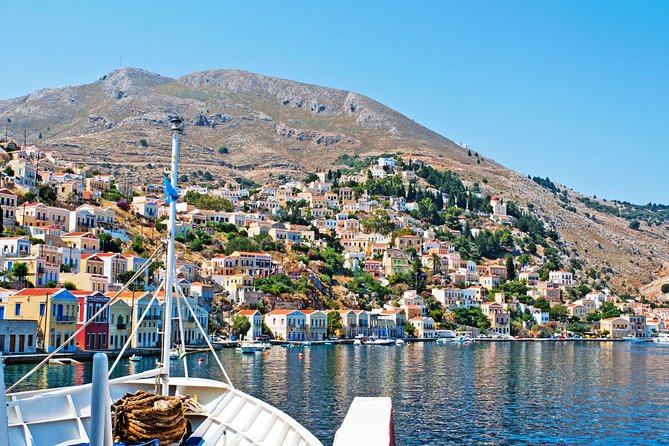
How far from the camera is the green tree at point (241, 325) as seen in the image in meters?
87.7

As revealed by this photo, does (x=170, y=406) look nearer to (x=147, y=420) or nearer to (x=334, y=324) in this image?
(x=147, y=420)

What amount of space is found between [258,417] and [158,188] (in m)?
136

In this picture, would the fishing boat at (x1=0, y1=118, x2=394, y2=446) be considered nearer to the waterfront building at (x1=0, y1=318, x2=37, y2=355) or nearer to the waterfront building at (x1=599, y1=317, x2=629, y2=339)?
the waterfront building at (x1=0, y1=318, x2=37, y2=355)

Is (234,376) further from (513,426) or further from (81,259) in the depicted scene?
(81,259)

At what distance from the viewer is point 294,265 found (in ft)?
356

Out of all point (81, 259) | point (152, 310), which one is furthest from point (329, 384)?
point (81, 259)

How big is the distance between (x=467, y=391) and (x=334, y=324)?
55225 mm

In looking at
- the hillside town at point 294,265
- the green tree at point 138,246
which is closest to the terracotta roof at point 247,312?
the hillside town at point 294,265

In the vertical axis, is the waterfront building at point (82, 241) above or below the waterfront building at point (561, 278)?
above

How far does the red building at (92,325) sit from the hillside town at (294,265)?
0.15 metres

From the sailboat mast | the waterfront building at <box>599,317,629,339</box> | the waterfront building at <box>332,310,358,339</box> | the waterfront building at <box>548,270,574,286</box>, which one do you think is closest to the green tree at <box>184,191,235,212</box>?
the waterfront building at <box>332,310,358,339</box>

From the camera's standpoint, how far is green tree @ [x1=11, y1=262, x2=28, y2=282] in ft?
222

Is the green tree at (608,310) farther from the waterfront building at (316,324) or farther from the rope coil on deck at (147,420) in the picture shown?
the rope coil on deck at (147,420)

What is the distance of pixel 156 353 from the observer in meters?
64.2
